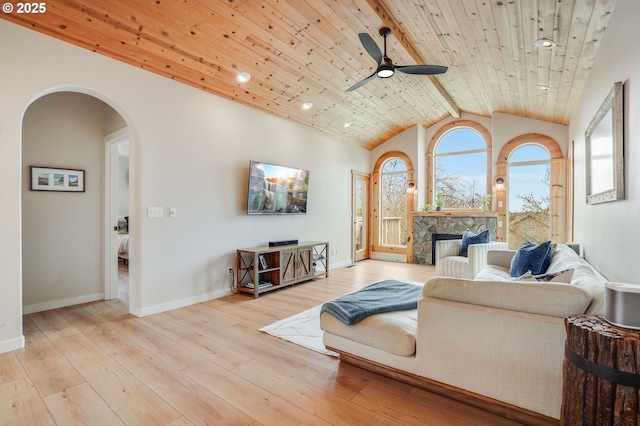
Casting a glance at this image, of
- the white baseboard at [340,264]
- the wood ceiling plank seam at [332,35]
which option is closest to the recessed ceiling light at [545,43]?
the wood ceiling plank seam at [332,35]

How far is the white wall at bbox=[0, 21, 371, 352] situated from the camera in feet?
8.68

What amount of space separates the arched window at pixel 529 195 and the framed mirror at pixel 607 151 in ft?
11.0

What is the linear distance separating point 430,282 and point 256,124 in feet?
12.6

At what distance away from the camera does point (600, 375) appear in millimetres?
1151

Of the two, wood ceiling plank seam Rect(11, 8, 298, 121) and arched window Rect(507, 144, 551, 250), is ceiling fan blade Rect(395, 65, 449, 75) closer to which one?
wood ceiling plank seam Rect(11, 8, 298, 121)

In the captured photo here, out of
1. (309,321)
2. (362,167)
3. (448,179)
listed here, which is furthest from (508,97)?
(309,321)

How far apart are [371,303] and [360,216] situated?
5.45 m

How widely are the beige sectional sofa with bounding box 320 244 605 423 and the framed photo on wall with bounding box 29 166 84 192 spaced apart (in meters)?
4.08

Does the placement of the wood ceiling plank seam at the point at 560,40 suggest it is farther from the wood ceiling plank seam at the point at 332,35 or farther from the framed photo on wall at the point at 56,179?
the framed photo on wall at the point at 56,179

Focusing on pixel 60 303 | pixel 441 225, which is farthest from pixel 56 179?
pixel 441 225

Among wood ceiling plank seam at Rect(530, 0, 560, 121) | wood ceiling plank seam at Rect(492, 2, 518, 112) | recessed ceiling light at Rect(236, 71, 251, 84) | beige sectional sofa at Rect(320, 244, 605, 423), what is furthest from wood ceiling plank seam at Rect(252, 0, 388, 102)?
beige sectional sofa at Rect(320, 244, 605, 423)

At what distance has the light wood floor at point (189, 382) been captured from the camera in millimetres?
1806

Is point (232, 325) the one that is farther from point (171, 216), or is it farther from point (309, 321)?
point (171, 216)

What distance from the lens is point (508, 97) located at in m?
5.32
